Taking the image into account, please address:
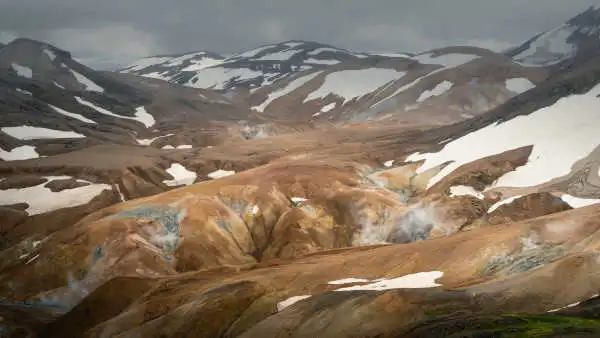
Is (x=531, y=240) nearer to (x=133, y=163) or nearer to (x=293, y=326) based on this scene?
(x=293, y=326)

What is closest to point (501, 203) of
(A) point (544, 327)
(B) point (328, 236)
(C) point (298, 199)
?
(B) point (328, 236)

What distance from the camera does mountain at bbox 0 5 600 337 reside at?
46.2 m

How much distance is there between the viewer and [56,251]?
104 m

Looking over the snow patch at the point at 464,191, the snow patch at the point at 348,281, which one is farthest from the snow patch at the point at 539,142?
the snow patch at the point at 348,281

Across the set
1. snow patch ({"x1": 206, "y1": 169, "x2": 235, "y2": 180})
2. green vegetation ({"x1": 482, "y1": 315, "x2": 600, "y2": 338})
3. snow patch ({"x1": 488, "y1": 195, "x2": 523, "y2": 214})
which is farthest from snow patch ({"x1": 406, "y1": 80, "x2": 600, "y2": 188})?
green vegetation ({"x1": 482, "y1": 315, "x2": 600, "y2": 338})

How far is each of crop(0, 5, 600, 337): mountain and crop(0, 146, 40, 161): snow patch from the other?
2.07 meters

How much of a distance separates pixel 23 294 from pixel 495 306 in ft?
262

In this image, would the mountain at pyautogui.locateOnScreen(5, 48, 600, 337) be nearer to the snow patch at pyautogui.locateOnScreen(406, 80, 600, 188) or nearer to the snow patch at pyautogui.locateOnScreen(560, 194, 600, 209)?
the snow patch at pyautogui.locateOnScreen(560, 194, 600, 209)

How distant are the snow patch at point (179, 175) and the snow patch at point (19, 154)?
44.7 metres

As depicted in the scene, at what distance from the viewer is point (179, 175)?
174 meters

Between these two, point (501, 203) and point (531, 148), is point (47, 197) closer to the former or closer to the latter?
point (501, 203)

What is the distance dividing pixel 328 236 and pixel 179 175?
254ft

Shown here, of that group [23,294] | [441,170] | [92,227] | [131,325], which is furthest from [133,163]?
[131,325]

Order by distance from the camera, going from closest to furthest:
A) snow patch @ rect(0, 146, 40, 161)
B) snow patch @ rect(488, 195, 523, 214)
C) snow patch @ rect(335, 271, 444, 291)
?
snow patch @ rect(335, 271, 444, 291)
snow patch @ rect(488, 195, 523, 214)
snow patch @ rect(0, 146, 40, 161)
